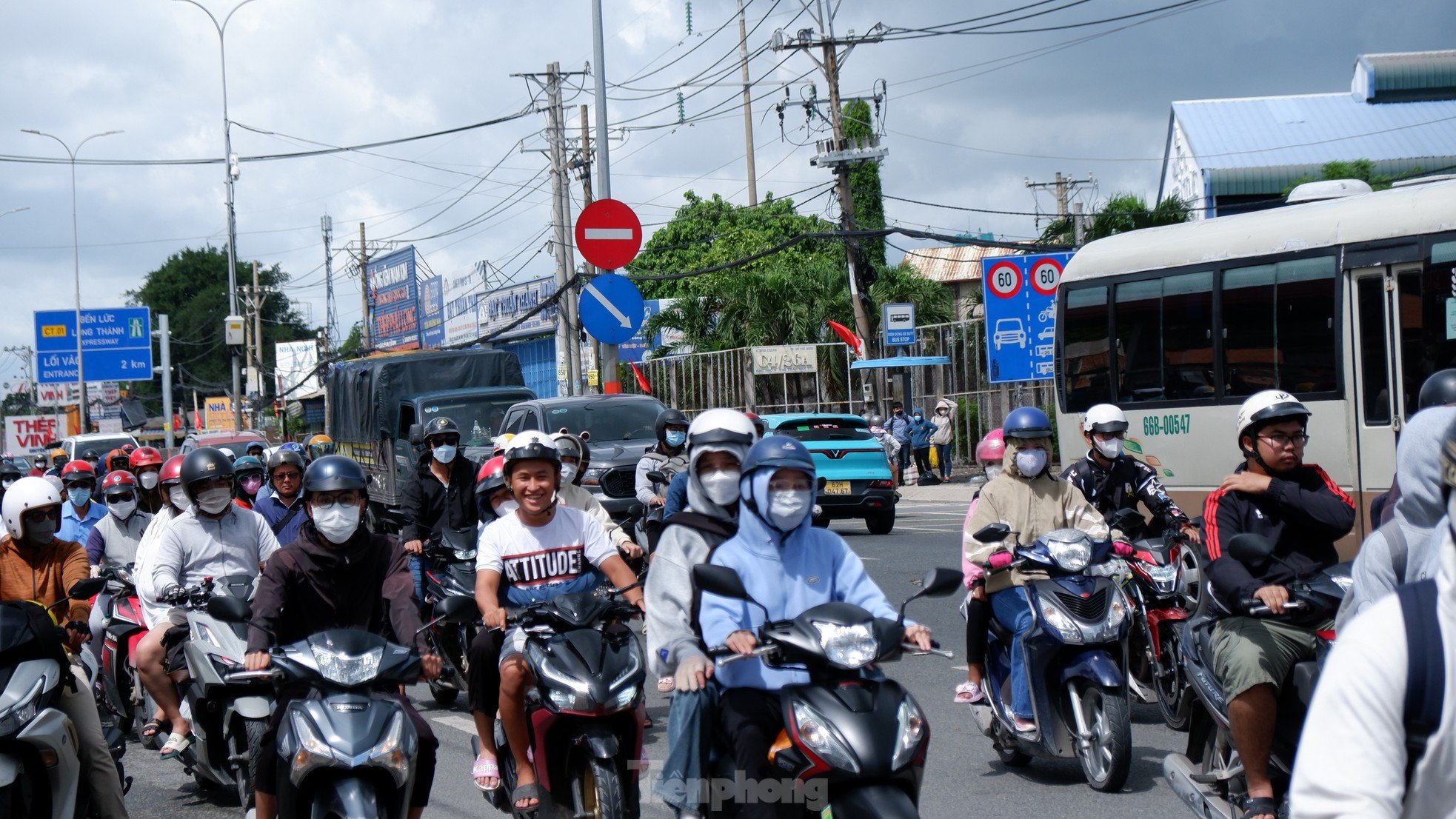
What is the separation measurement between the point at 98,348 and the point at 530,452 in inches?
1728

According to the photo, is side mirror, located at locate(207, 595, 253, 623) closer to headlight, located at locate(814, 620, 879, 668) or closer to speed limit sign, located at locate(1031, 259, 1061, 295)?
headlight, located at locate(814, 620, 879, 668)

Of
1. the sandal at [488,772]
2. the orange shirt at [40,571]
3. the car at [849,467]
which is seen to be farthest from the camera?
the car at [849,467]

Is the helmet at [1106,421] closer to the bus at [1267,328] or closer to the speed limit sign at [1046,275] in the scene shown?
the bus at [1267,328]

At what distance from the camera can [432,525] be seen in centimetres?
952

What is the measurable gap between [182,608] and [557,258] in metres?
24.0

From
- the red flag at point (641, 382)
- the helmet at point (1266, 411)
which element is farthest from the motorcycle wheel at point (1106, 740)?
the red flag at point (641, 382)

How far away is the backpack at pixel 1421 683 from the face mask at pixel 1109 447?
6.00 metres

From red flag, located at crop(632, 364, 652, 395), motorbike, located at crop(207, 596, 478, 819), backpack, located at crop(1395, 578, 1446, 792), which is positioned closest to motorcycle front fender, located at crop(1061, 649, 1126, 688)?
motorbike, located at crop(207, 596, 478, 819)

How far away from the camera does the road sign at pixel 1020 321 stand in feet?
82.0

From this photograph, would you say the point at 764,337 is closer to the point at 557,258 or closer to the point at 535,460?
the point at 557,258

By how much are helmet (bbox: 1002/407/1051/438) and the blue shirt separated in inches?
259

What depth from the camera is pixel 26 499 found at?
6500 mm

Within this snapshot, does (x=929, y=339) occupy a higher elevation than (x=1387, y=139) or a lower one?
lower

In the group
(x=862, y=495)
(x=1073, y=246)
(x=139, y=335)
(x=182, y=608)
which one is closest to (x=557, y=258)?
(x=1073, y=246)
